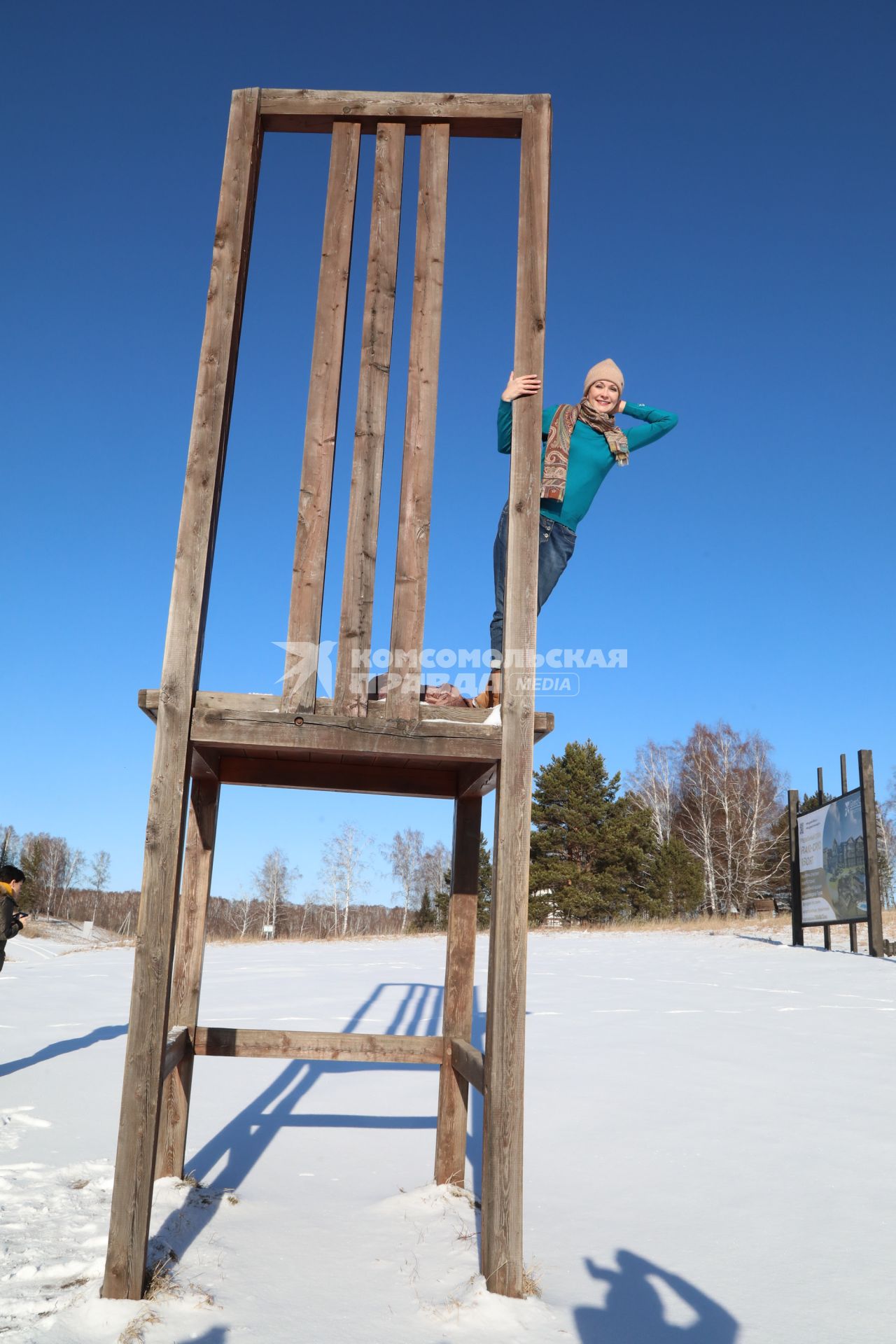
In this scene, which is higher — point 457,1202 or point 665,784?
point 665,784

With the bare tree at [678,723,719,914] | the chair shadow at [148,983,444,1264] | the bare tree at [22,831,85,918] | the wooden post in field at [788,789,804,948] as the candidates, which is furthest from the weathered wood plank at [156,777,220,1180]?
the bare tree at [22,831,85,918]

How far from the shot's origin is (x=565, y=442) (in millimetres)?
3602

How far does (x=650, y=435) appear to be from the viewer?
394 centimetres

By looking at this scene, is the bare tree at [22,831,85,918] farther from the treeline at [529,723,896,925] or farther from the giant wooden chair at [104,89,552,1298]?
the giant wooden chair at [104,89,552,1298]

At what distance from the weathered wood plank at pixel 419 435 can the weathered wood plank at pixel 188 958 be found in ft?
4.34

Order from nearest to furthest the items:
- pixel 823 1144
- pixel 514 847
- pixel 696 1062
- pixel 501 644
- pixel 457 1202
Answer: pixel 514 847 < pixel 457 1202 < pixel 501 644 < pixel 823 1144 < pixel 696 1062

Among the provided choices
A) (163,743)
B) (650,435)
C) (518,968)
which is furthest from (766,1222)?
(650,435)

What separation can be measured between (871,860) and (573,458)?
30.9ft

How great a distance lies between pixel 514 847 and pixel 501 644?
917 millimetres

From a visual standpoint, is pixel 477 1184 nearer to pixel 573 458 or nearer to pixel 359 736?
pixel 359 736

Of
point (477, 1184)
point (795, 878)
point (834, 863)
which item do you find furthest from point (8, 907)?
point (795, 878)

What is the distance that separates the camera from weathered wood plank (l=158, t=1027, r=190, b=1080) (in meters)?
2.70

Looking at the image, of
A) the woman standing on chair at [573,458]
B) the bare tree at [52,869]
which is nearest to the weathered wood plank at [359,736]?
the woman standing on chair at [573,458]

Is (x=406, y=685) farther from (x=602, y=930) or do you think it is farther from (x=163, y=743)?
(x=602, y=930)
